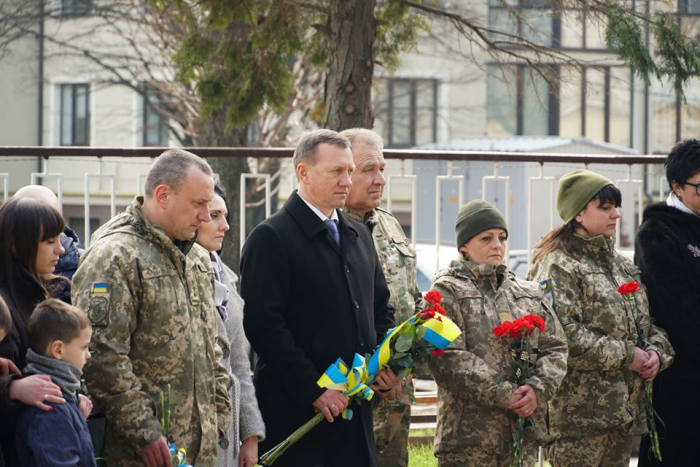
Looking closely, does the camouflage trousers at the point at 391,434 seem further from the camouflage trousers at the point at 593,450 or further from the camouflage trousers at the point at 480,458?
the camouflage trousers at the point at 593,450

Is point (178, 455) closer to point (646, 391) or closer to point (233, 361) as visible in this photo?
point (233, 361)

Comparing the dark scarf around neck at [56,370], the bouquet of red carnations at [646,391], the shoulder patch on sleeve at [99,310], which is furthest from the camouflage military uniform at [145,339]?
the bouquet of red carnations at [646,391]

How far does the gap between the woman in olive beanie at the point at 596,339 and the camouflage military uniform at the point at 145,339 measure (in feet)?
7.10

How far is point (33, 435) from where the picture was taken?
3.84 metres

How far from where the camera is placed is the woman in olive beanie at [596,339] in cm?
587

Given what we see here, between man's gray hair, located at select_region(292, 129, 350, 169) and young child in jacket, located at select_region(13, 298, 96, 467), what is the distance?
61.0 inches

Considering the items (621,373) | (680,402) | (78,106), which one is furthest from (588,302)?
(78,106)

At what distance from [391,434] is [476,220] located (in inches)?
46.9

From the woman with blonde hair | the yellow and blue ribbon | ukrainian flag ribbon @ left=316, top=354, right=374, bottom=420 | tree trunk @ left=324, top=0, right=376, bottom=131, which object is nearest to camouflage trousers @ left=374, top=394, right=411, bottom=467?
ukrainian flag ribbon @ left=316, top=354, right=374, bottom=420

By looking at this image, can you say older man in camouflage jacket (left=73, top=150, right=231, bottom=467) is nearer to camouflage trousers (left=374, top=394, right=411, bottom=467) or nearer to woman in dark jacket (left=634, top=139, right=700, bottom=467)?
camouflage trousers (left=374, top=394, right=411, bottom=467)

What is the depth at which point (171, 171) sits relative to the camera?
14.7 feet

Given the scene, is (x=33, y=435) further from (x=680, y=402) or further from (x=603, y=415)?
(x=680, y=402)

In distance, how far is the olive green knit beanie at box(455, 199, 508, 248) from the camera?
5652 millimetres

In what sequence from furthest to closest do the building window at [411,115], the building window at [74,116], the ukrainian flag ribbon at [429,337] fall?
the building window at [411,115]
the building window at [74,116]
the ukrainian flag ribbon at [429,337]
